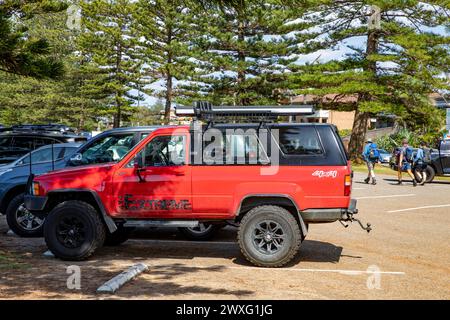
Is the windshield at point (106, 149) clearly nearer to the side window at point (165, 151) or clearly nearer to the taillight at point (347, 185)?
the side window at point (165, 151)

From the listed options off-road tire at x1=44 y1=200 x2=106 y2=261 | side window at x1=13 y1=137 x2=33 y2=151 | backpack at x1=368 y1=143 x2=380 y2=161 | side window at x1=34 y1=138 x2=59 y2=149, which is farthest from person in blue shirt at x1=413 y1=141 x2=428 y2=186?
off-road tire at x1=44 y1=200 x2=106 y2=261

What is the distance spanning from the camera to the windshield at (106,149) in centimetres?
942

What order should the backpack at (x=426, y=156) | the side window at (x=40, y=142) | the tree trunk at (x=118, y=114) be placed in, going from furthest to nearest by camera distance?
the tree trunk at (x=118, y=114) → the backpack at (x=426, y=156) → the side window at (x=40, y=142)

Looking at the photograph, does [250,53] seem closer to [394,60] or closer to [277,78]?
[277,78]

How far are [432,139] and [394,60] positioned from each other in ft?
22.1

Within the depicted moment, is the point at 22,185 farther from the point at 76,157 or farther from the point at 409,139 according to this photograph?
the point at 409,139

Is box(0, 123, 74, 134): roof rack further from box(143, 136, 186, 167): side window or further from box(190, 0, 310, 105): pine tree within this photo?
box(190, 0, 310, 105): pine tree

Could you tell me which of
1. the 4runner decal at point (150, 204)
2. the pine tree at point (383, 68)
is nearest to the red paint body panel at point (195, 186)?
the 4runner decal at point (150, 204)

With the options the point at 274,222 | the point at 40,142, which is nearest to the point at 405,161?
the point at 40,142

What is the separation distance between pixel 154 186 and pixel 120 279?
188 centimetres

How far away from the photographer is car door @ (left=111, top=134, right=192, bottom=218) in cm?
805

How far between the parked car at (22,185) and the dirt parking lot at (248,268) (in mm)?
371

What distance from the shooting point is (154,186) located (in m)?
8.09

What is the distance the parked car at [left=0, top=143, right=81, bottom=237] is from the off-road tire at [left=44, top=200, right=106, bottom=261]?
1894 mm
